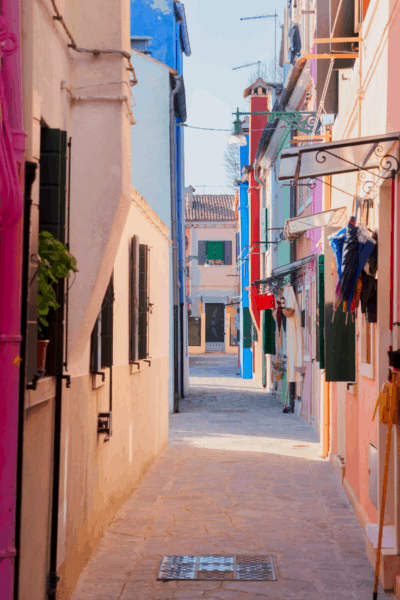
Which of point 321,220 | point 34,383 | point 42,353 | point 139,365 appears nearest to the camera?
point 34,383

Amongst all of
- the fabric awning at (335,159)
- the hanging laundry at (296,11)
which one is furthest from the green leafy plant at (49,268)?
the hanging laundry at (296,11)

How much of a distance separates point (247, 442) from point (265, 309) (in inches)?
278

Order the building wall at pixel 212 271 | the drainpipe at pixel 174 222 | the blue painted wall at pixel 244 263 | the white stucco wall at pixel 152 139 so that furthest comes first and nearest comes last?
the building wall at pixel 212 271 → the blue painted wall at pixel 244 263 → the drainpipe at pixel 174 222 → the white stucco wall at pixel 152 139

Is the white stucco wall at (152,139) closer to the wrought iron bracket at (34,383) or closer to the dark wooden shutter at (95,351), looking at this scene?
the dark wooden shutter at (95,351)

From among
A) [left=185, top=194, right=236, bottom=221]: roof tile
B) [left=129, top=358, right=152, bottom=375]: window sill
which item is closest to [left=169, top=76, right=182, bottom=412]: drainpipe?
[left=129, top=358, right=152, bottom=375]: window sill

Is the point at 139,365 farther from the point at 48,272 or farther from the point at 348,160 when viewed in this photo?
the point at 48,272

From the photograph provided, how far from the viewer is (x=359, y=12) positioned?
7449 millimetres

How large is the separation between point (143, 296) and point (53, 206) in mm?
4985

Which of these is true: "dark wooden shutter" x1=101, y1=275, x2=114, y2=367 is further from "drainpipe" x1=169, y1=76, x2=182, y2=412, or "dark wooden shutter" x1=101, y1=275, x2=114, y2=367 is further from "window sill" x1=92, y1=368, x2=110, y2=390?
"drainpipe" x1=169, y1=76, x2=182, y2=412

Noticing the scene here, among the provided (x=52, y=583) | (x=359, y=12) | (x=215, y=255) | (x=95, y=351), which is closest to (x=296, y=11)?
(x=359, y=12)

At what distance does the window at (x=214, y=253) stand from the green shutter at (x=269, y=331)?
23.1 meters

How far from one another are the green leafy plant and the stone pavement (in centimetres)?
223

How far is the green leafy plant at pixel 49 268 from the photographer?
423 centimetres

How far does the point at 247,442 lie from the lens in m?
12.5
